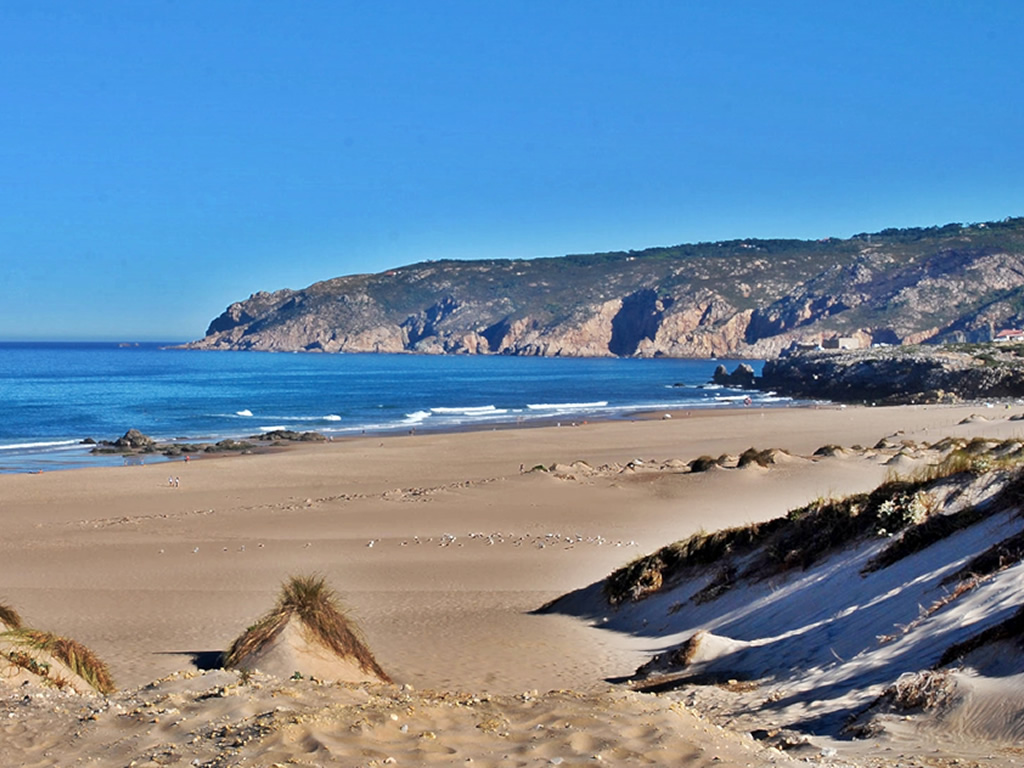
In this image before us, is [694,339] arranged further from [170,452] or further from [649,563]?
[649,563]

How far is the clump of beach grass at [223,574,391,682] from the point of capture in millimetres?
8188

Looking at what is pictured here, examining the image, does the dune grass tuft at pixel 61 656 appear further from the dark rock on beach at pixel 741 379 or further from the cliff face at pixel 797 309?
the cliff face at pixel 797 309

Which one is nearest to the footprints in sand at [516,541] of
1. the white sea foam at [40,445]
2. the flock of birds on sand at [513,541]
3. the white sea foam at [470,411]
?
the flock of birds on sand at [513,541]

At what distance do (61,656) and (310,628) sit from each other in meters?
1.88

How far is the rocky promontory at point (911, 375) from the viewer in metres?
60.6

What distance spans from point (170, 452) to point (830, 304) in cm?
14074

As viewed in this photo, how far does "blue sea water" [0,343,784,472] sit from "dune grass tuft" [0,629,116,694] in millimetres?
27753

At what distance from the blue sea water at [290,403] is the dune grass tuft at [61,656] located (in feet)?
91.1

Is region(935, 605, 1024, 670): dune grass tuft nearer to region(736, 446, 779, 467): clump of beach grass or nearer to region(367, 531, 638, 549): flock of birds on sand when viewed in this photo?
region(367, 531, 638, 549): flock of birds on sand

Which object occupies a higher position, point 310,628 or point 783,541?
point 783,541

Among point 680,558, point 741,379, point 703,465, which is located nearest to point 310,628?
point 680,558

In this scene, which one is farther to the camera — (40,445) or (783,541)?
(40,445)

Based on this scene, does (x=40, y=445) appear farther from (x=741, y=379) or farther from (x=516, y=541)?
(x=741, y=379)

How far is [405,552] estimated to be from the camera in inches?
667
